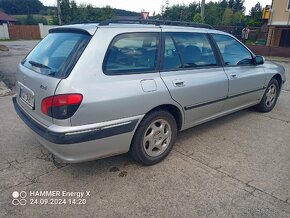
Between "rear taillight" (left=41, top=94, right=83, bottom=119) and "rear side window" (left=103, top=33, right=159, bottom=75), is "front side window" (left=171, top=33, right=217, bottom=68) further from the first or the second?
"rear taillight" (left=41, top=94, right=83, bottom=119)

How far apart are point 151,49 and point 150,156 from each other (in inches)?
51.3

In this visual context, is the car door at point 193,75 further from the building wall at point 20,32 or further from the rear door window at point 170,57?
the building wall at point 20,32

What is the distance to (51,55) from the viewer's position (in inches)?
112

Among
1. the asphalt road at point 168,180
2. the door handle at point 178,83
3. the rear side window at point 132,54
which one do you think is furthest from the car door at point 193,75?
the asphalt road at point 168,180

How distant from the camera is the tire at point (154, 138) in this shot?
2.92m

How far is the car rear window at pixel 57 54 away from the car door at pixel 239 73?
7.21ft

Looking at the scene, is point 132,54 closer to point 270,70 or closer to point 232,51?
point 232,51

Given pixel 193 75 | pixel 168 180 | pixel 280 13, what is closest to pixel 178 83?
pixel 193 75

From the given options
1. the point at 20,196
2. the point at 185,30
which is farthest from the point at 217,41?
the point at 20,196

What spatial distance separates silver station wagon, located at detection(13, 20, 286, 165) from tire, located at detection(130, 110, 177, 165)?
0.5 inches

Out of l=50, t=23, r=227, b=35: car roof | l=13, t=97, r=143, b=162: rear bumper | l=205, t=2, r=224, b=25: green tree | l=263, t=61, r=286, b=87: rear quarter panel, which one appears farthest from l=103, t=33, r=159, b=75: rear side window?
l=205, t=2, r=224, b=25: green tree

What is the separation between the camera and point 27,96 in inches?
114

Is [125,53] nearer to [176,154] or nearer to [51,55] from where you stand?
[51,55]

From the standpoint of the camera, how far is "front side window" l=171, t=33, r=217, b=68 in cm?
332
